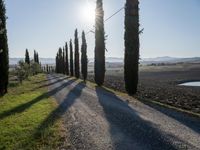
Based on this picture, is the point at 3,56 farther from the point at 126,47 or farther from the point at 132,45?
the point at 132,45

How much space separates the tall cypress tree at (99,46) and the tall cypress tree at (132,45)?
39.5 feet

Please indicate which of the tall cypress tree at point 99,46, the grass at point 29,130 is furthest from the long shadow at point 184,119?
the tall cypress tree at point 99,46

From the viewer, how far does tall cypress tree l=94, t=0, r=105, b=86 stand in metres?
41.1

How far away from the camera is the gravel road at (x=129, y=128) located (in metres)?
10.6

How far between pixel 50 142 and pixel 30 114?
5.92 meters

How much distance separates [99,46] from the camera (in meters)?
41.6

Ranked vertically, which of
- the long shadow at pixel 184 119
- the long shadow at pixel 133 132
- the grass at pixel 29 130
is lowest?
the long shadow at pixel 184 119

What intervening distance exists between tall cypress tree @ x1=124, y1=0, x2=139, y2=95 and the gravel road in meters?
9.99

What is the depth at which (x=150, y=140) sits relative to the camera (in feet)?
36.2

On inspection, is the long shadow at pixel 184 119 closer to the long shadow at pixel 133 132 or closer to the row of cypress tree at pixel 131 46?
the long shadow at pixel 133 132

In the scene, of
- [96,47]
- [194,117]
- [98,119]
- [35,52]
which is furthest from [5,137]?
[35,52]

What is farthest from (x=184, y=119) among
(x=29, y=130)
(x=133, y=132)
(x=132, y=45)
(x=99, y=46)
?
(x=99, y=46)

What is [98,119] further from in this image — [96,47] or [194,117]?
[96,47]

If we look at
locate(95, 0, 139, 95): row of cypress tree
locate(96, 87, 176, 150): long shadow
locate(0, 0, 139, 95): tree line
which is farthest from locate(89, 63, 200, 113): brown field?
locate(96, 87, 176, 150): long shadow
